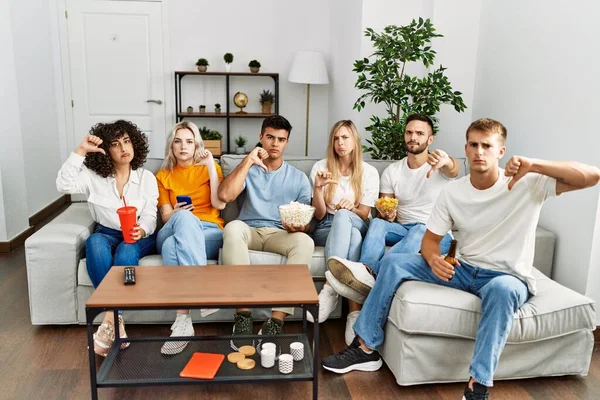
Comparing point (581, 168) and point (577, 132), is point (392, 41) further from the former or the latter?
point (581, 168)

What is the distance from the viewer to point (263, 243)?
9.68 feet

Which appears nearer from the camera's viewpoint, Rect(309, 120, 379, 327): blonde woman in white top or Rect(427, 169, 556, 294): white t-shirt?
Rect(427, 169, 556, 294): white t-shirt

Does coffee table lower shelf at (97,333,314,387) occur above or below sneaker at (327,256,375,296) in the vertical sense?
below

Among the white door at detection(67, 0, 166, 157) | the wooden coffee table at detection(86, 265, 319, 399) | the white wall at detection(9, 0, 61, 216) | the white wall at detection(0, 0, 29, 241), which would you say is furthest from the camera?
the white door at detection(67, 0, 166, 157)

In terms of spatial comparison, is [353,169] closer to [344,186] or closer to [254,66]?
[344,186]

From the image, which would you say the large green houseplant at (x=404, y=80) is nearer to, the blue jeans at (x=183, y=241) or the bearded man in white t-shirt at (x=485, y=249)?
the bearded man in white t-shirt at (x=485, y=249)

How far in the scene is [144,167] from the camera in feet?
10.8

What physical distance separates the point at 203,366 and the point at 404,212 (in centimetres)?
148

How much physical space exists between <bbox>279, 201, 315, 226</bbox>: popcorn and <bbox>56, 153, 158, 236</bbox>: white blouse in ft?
2.22

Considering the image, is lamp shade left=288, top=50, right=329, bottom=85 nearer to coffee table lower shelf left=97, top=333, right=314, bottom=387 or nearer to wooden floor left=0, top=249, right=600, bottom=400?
wooden floor left=0, top=249, right=600, bottom=400

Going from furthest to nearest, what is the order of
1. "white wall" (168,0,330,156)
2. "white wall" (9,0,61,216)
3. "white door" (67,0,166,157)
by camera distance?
1. "white wall" (168,0,330,156)
2. "white door" (67,0,166,157)
3. "white wall" (9,0,61,216)

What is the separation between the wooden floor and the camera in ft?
7.46

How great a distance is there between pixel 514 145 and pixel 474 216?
134 centimetres

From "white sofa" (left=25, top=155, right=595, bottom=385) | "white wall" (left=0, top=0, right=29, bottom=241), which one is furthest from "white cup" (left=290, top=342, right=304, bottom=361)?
"white wall" (left=0, top=0, right=29, bottom=241)
